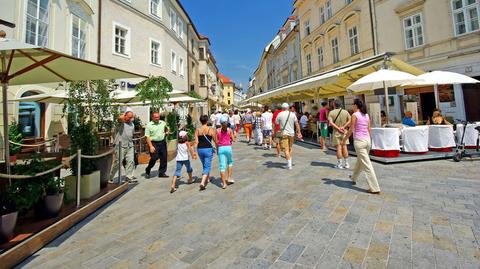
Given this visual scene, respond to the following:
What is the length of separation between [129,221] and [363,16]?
2012cm

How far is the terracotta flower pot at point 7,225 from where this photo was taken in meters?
2.73

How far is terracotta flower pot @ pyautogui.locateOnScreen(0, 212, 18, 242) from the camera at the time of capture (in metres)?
2.73

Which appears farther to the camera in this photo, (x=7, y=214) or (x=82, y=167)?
(x=82, y=167)

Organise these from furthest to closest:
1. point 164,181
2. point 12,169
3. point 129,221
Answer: point 164,181
point 129,221
point 12,169

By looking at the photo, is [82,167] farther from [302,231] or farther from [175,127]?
[175,127]

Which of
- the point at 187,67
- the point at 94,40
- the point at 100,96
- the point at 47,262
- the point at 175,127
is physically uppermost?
the point at 187,67

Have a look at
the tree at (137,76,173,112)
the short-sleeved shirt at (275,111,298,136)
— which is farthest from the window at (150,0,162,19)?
the short-sleeved shirt at (275,111,298,136)

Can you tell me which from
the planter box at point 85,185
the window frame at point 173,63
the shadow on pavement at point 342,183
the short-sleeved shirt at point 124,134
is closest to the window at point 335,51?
the window frame at point 173,63

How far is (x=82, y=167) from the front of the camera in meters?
4.47

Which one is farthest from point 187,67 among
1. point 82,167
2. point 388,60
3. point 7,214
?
point 7,214

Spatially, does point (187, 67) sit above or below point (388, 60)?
above

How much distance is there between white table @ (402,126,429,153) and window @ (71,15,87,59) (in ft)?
48.8

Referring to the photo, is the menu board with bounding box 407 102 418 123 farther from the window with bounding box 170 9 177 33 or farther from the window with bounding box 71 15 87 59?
the window with bounding box 170 9 177 33

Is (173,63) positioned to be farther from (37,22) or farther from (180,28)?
(37,22)
